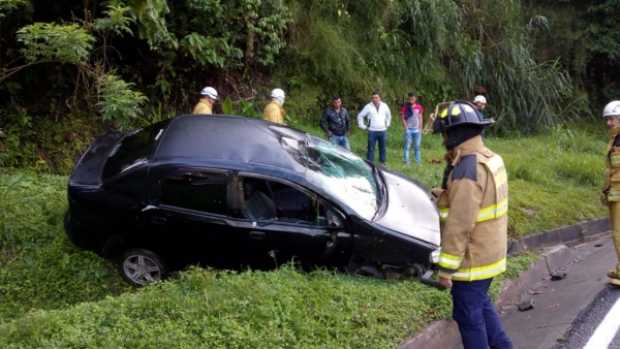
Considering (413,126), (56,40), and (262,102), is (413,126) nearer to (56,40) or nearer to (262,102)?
(262,102)

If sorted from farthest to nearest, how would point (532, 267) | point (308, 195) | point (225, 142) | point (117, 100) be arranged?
point (117, 100) → point (532, 267) → point (225, 142) → point (308, 195)

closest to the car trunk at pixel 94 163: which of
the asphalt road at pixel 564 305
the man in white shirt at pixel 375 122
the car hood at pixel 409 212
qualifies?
the car hood at pixel 409 212

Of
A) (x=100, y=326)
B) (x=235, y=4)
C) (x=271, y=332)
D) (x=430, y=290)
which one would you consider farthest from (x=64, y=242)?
(x=235, y=4)

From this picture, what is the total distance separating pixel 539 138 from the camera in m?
14.4

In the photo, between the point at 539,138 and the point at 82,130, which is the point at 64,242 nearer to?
the point at 82,130

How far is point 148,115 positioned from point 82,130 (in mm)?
1102

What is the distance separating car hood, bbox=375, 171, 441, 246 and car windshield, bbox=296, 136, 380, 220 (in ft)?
0.48

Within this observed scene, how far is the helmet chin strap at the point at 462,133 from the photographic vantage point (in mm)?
3480

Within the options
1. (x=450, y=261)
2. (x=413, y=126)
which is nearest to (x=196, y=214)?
(x=450, y=261)

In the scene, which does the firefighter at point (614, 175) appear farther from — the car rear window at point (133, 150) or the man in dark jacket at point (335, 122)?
the man in dark jacket at point (335, 122)

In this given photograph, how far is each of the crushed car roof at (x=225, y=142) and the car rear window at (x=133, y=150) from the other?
0.47 ft

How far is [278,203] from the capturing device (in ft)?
16.7

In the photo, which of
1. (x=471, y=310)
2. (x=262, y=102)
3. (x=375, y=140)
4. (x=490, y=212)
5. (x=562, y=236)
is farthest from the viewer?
(x=262, y=102)

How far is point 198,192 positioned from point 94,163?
1.32 metres
